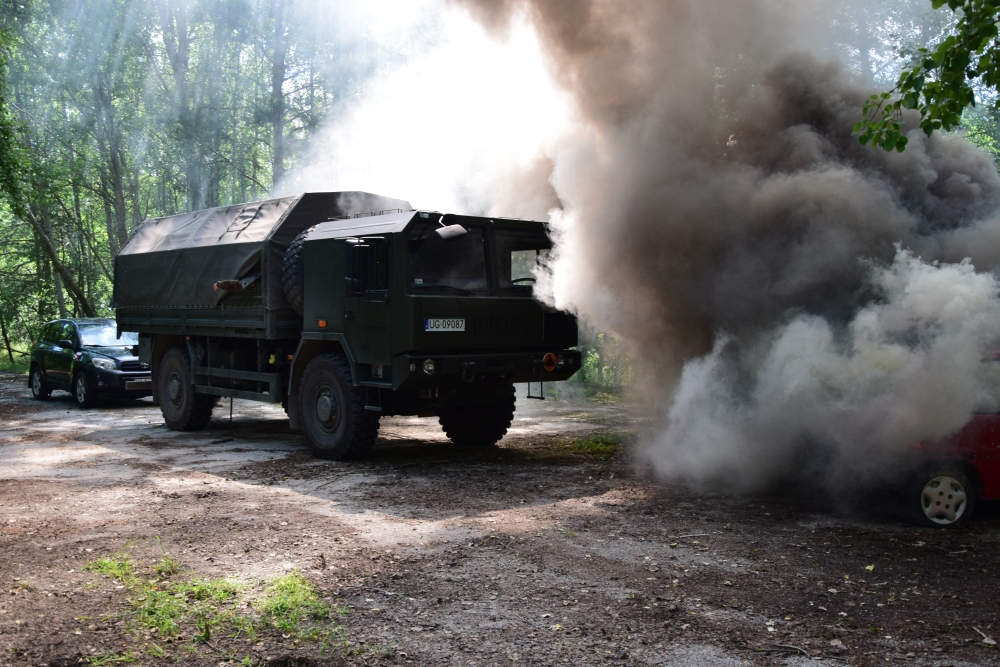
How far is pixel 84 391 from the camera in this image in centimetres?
1625

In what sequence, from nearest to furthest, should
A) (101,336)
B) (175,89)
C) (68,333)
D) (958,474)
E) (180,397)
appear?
(958,474) < (180,397) < (101,336) < (68,333) < (175,89)

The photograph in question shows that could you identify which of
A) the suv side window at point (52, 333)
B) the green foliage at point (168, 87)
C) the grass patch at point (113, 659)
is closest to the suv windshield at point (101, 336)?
the suv side window at point (52, 333)

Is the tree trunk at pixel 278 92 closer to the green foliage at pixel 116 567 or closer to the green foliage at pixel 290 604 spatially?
the green foliage at pixel 116 567

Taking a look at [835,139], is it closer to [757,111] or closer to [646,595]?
[757,111]

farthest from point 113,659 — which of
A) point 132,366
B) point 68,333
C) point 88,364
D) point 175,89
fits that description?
point 175,89

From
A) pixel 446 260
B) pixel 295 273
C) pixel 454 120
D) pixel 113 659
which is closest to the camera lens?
pixel 113 659

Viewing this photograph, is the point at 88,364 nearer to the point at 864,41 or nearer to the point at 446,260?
the point at 446,260

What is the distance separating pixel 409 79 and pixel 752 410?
12472 mm

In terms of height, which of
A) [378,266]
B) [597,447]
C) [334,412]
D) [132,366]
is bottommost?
[597,447]

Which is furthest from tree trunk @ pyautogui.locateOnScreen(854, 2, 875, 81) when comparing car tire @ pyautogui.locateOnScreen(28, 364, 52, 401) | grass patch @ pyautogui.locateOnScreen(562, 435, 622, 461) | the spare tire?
car tire @ pyautogui.locateOnScreen(28, 364, 52, 401)

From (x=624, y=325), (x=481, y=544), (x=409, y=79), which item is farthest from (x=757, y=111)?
(x=409, y=79)

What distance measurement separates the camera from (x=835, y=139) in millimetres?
8992

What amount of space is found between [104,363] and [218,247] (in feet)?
19.4

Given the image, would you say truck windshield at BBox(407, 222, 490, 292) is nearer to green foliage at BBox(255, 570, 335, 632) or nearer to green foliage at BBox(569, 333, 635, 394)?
green foliage at BBox(255, 570, 335, 632)
